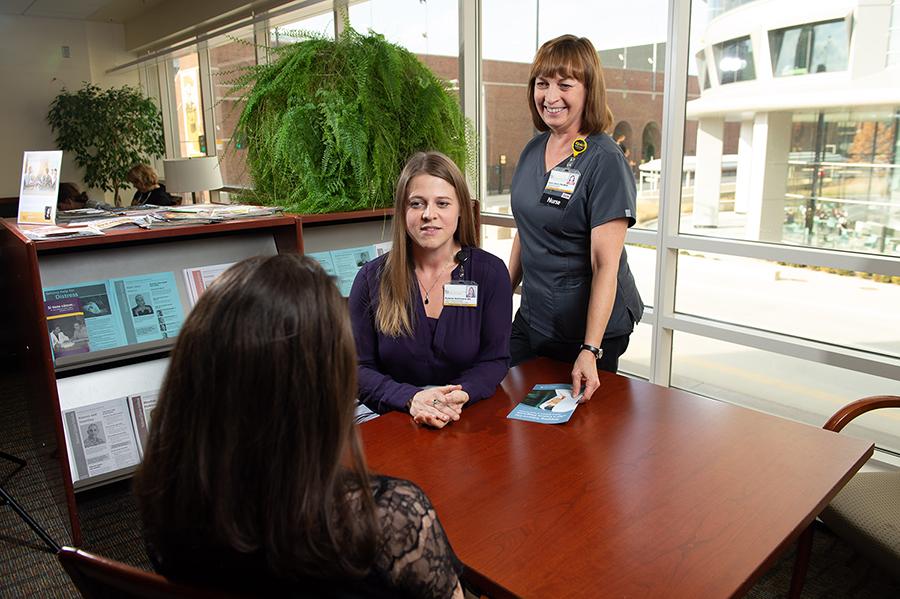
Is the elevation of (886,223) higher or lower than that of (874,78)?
lower

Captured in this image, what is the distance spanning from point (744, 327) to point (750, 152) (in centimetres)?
74

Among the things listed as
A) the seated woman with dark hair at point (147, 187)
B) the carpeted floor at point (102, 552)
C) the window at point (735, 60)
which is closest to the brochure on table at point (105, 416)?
the carpeted floor at point (102, 552)

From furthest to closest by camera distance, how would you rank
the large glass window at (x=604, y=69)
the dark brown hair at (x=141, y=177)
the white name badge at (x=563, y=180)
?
the dark brown hair at (x=141, y=177), the large glass window at (x=604, y=69), the white name badge at (x=563, y=180)

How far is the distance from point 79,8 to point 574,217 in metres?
8.55

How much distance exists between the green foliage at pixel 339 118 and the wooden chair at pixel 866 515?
1946 mm

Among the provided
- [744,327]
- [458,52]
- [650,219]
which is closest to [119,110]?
[458,52]

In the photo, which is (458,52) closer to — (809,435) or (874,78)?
(874,78)

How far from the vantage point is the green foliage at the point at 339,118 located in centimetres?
277

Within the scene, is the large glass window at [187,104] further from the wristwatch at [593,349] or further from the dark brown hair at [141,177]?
the wristwatch at [593,349]

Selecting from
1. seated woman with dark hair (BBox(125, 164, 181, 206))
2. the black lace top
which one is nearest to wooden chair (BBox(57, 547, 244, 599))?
the black lace top

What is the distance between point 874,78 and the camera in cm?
235

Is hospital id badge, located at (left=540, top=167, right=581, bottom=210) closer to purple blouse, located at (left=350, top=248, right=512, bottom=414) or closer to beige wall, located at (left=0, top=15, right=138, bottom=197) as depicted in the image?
purple blouse, located at (left=350, top=248, right=512, bottom=414)

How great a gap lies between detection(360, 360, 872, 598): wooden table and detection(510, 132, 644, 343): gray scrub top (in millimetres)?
381

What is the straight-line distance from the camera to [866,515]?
1758mm
